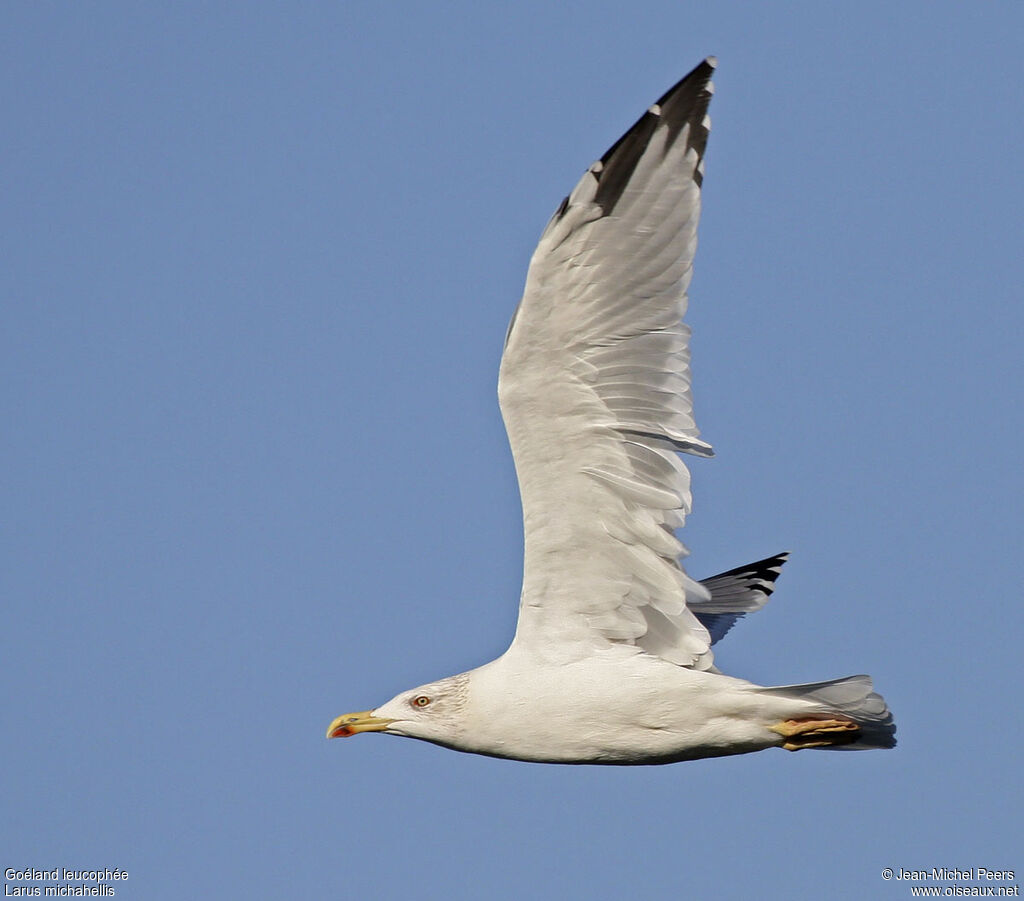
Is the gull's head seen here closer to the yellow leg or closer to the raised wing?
the raised wing

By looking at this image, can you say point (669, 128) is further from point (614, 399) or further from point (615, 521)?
point (615, 521)

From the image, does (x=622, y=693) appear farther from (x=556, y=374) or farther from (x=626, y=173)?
(x=626, y=173)

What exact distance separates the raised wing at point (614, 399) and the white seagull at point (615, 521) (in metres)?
0.01

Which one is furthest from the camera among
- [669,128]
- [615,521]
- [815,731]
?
[815,731]

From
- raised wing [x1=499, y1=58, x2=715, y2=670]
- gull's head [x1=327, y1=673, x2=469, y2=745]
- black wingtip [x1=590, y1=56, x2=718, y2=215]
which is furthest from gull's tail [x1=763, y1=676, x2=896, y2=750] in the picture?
black wingtip [x1=590, y1=56, x2=718, y2=215]

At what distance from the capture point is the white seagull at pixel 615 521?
322 inches

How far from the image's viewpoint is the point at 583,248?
8188mm

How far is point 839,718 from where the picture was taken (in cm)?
910

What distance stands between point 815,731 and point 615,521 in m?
1.80

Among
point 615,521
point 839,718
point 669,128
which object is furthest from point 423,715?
point 669,128

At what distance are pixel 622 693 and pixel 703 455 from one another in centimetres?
154

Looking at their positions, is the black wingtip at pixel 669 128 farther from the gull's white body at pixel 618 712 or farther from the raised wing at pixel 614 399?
the gull's white body at pixel 618 712

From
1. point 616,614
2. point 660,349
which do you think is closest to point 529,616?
point 616,614

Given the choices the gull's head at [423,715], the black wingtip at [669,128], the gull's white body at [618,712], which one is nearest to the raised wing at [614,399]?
the black wingtip at [669,128]
